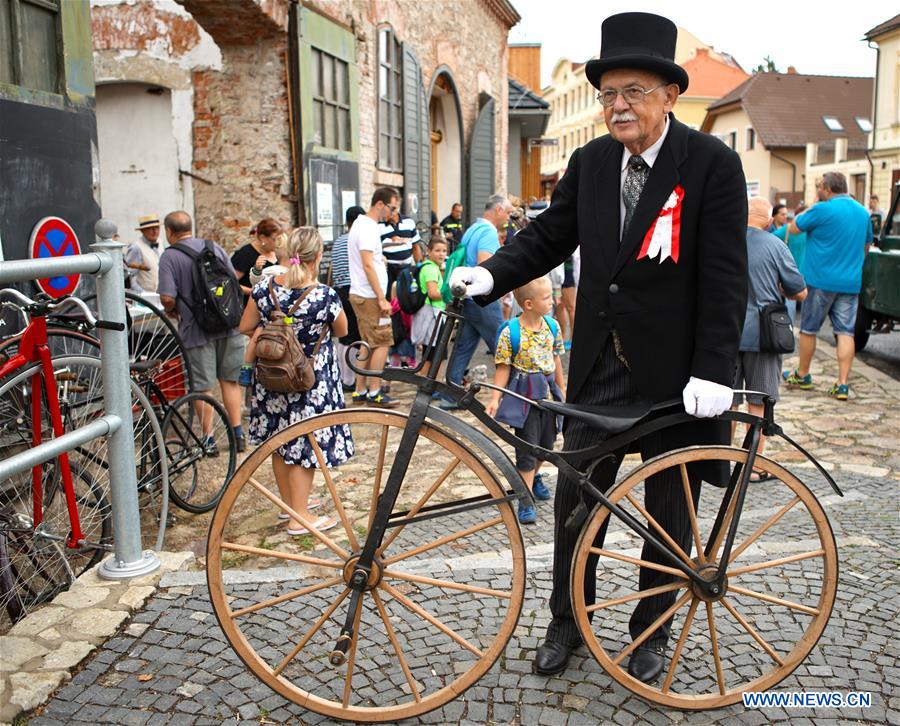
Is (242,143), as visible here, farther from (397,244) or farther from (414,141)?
(414,141)

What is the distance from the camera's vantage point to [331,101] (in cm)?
1034

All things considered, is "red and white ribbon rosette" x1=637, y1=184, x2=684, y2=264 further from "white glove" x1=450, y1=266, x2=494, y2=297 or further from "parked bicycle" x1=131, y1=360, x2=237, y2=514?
"parked bicycle" x1=131, y1=360, x2=237, y2=514

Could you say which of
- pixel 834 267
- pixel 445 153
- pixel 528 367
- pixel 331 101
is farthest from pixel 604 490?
pixel 445 153

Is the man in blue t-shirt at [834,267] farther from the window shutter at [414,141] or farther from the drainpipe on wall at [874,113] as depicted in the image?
the drainpipe on wall at [874,113]

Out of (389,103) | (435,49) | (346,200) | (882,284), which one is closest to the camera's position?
(882,284)

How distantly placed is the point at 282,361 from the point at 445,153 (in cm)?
1392

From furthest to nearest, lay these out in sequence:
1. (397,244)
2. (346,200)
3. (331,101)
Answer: (346,200)
(331,101)
(397,244)

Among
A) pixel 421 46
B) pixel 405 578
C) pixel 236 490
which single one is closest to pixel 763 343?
pixel 405 578

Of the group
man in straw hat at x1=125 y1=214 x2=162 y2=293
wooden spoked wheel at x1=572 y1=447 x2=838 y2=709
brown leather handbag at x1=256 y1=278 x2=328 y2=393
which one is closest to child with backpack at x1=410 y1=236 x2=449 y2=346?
man in straw hat at x1=125 y1=214 x2=162 y2=293

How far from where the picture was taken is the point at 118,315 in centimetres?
351

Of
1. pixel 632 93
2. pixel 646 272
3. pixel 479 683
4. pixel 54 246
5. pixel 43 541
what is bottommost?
pixel 479 683

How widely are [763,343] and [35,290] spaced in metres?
4.03

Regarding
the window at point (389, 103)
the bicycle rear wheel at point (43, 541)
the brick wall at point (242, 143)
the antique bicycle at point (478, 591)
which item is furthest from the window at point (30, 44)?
the window at point (389, 103)

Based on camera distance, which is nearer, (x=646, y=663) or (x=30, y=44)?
(x=646, y=663)
